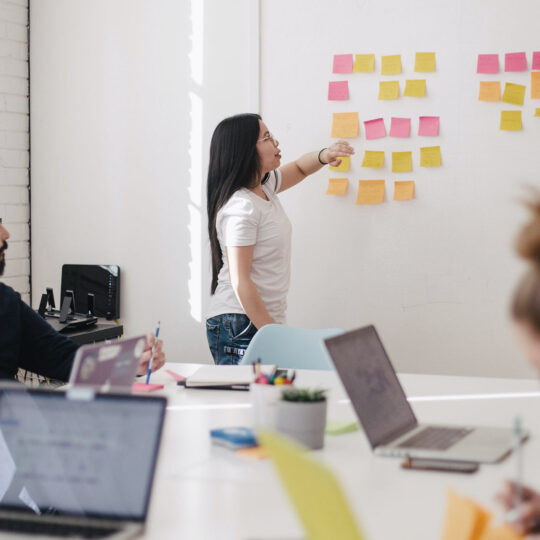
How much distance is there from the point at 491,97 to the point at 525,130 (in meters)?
0.20

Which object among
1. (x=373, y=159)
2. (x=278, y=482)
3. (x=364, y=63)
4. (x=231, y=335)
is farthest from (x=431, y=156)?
(x=278, y=482)

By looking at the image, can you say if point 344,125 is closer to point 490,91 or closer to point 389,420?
point 490,91

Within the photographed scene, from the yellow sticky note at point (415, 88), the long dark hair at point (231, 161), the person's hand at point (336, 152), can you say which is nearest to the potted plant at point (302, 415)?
the long dark hair at point (231, 161)

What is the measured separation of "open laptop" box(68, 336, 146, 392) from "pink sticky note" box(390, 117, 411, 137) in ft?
6.30

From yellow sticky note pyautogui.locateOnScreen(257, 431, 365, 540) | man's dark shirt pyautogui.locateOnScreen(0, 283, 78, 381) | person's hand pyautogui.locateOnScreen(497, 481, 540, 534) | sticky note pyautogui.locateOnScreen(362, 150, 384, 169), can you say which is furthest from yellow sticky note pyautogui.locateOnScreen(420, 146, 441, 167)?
yellow sticky note pyautogui.locateOnScreen(257, 431, 365, 540)

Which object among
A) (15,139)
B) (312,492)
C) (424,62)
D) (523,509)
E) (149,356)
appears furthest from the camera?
(15,139)

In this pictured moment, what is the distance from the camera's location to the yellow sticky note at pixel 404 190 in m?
3.30

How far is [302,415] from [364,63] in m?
2.21

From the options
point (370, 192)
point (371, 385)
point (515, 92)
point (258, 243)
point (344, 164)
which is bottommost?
point (371, 385)

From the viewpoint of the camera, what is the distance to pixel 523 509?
39.5 inches

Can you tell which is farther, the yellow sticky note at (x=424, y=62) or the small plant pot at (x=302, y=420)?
the yellow sticky note at (x=424, y=62)

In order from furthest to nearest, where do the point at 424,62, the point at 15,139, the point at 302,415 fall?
1. the point at 15,139
2. the point at 424,62
3. the point at 302,415

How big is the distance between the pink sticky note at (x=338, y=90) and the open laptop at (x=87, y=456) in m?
2.51

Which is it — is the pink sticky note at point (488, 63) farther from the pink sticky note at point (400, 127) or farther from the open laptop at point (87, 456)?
the open laptop at point (87, 456)
